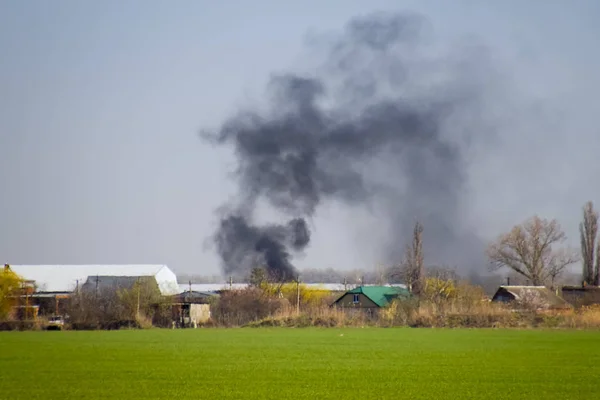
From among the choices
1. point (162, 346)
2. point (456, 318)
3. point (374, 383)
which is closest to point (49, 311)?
point (456, 318)

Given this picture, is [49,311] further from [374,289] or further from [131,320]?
[374,289]

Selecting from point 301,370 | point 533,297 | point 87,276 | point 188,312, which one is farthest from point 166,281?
point 301,370

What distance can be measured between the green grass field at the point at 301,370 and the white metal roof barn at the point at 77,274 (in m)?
50.8

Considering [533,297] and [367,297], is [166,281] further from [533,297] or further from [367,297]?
[533,297]

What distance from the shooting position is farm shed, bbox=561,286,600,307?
230ft

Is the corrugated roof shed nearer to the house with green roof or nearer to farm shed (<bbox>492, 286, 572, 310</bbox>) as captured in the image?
the house with green roof

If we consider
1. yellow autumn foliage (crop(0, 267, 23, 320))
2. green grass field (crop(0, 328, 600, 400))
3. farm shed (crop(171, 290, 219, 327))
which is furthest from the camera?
yellow autumn foliage (crop(0, 267, 23, 320))

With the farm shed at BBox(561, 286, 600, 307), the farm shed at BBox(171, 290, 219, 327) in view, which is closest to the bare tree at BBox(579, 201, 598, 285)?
the farm shed at BBox(561, 286, 600, 307)

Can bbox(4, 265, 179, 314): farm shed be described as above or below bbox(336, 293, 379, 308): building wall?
above

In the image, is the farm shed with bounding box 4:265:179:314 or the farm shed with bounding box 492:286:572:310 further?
the farm shed with bounding box 4:265:179:314

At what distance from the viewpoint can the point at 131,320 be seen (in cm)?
5244

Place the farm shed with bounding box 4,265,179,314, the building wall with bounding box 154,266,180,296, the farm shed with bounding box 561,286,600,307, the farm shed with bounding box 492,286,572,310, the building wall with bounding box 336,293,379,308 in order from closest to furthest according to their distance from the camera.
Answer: the farm shed with bounding box 492,286,572,310 < the building wall with bounding box 336,293,379,308 < the farm shed with bounding box 561,286,600,307 < the farm shed with bounding box 4,265,179,314 < the building wall with bounding box 154,266,180,296

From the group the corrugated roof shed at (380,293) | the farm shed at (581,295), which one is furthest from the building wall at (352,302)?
the farm shed at (581,295)

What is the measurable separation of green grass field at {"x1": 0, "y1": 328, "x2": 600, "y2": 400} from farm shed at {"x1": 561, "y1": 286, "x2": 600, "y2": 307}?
133ft
